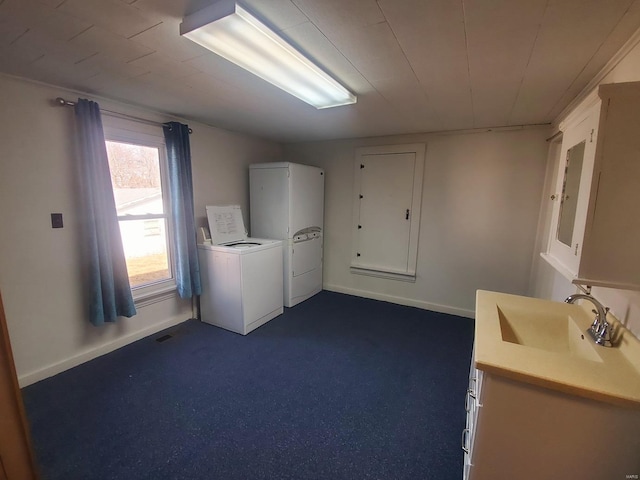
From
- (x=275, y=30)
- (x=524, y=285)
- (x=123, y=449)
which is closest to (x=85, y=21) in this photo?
(x=275, y=30)

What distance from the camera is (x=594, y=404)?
0.94m

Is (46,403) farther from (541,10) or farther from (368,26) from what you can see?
(541,10)

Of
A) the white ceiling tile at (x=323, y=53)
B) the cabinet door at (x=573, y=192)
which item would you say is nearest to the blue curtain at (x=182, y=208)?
the white ceiling tile at (x=323, y=53)

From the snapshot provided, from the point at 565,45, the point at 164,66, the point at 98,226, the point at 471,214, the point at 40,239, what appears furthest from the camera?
the point at 471,214

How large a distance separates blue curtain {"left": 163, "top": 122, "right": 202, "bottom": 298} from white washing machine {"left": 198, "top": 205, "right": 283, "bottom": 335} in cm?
16

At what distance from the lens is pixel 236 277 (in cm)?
283

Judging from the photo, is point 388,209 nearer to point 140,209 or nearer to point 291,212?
point 291,212

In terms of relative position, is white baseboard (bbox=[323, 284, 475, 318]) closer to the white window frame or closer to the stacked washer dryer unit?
the stacked washer dryer unit

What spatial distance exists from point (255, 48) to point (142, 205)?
2004 millimetres

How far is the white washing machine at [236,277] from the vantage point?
2848 mm

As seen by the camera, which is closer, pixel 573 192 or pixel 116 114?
pixel 573 192

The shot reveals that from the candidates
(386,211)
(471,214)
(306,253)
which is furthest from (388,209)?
(306,253)

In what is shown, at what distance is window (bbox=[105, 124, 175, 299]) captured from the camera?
2.52 meters

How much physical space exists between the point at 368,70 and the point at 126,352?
301 centimetres
